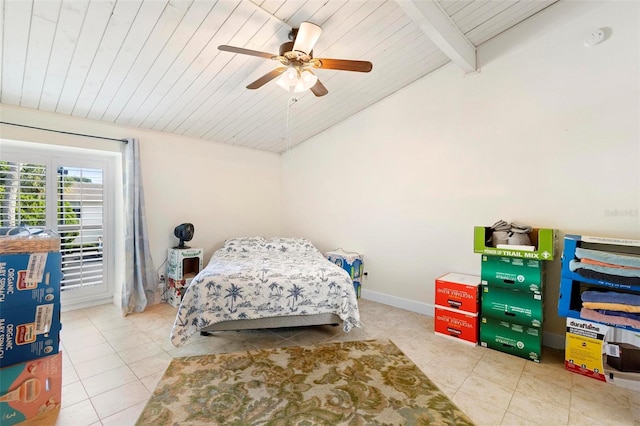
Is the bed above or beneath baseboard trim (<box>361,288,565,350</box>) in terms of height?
above

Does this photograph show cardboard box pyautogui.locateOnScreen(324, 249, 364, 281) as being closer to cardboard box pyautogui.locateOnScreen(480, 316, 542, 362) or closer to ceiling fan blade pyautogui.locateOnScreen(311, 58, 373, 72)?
cardboard box pyautogui.locateOnScreen(480, 316, 542, 362)

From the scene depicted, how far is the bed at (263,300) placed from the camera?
8.32ft

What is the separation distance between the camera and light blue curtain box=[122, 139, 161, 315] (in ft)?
11.3

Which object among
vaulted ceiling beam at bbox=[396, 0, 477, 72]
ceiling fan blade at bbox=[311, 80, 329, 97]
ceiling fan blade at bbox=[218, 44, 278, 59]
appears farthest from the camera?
ceiling fan blade at bbox=[311, 80, 329, 97]

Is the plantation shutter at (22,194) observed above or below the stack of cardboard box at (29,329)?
above

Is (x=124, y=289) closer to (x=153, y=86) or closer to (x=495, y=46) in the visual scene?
(x=153, y=86)

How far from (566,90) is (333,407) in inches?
132

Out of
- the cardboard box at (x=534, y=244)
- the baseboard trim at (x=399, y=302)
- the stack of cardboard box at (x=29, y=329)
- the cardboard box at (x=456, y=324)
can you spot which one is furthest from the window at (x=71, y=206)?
the cardboard box at (x=534, y=244)

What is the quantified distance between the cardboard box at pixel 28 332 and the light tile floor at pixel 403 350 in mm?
456

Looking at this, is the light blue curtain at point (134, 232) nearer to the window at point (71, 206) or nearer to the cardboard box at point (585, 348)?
the window at point (71, 206)

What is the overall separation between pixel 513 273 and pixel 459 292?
51 centimetres

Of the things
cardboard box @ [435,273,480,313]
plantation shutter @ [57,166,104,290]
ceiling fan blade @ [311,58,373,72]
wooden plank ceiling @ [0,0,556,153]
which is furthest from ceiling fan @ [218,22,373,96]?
plantation shutter @ [57,166,104,290]

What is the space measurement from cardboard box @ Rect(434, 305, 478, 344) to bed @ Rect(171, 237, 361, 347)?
877 mm

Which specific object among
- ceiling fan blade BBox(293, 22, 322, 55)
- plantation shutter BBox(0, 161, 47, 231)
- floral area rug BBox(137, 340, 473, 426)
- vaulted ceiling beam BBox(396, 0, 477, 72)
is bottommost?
floral area rug BBox(137, 340, 473, 426)
